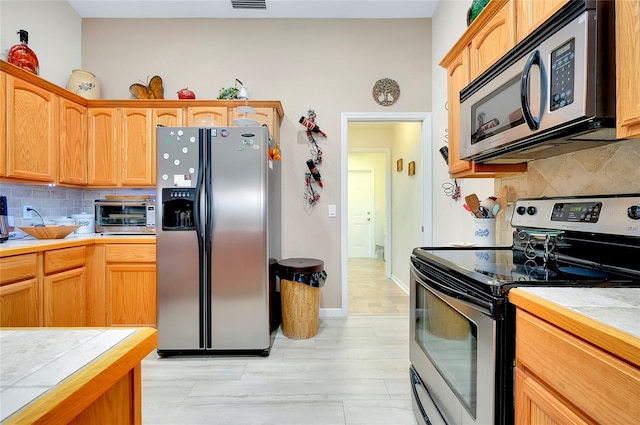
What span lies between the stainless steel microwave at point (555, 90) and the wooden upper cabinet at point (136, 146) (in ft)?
9.21

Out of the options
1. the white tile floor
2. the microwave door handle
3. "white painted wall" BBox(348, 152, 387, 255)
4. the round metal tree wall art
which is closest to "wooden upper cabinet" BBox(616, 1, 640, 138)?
the microwave door handle

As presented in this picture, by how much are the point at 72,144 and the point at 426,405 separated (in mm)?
3451

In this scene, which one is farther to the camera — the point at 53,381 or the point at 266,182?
the point at 266,182

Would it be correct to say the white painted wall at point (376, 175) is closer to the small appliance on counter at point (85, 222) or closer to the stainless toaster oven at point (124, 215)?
the stainless toaster oven at point (124, 215)

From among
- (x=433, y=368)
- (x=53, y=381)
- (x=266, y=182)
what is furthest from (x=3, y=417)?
(x=266, y=182)

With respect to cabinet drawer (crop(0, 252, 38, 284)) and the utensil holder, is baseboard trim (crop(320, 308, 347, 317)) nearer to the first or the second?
the utensil holder

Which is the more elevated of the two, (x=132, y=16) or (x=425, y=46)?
(x=132, y=16)

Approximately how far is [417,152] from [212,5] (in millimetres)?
2722

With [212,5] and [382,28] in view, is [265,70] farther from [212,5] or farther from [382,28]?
[382,28]

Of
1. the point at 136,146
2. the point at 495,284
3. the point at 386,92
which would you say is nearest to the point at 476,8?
the point at 386,92

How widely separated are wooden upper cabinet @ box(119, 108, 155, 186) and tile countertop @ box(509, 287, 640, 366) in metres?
3.09

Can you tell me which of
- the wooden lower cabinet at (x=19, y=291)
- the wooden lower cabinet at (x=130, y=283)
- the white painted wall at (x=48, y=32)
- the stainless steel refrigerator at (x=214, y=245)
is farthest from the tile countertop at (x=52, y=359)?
the white painted wall at (x=48, y=32)

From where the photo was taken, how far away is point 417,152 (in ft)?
12.2

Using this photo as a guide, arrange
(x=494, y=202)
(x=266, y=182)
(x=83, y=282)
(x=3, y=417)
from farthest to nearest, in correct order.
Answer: (x=83, y=282)
(x=266, y=182)
(x=494, y=202)
(x=3, y=417)
